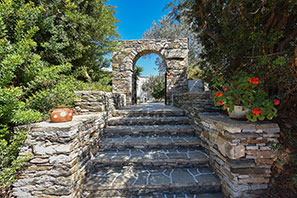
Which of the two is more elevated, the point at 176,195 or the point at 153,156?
the point at 153,156

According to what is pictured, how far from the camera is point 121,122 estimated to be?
11.0ft

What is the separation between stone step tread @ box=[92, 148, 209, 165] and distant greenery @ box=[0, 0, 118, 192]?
1.29 metres

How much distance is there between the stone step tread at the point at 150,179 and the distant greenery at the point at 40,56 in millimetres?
1170

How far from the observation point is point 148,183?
1.94 m

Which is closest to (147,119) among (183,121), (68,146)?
(183,121)

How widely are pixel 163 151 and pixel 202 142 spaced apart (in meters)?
0.89

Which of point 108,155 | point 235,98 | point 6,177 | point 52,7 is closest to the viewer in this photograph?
point 6,177

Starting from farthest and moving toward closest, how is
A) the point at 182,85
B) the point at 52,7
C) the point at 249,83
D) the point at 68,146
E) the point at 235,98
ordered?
1. the point at 182,85
2. the point at 52,7
3. the point at 235,98
4. the point at 249,83
5. the point at 68,146

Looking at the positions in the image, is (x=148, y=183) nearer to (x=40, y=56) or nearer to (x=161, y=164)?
(x=161, y=164)

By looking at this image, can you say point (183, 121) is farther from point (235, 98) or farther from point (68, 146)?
point (68, 146)

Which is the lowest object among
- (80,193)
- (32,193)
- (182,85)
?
(80,193)

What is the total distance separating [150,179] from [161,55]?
5239 millimetres

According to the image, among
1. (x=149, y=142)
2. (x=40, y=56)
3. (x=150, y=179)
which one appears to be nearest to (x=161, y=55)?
(x=149, y=142)

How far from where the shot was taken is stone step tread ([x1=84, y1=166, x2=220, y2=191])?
1910mm
